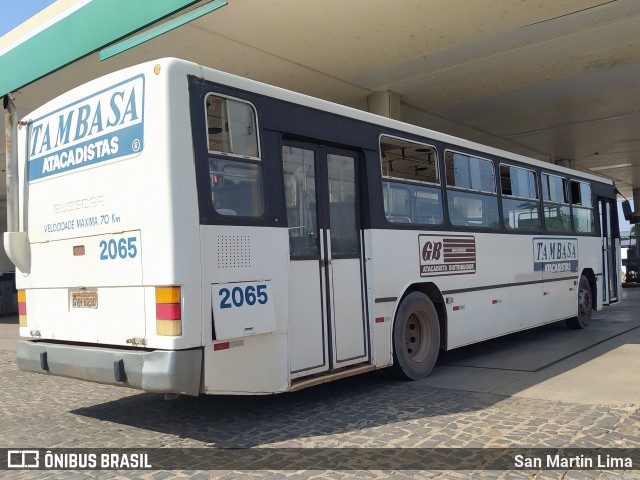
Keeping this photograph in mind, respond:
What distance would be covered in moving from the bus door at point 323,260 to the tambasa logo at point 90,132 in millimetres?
1440

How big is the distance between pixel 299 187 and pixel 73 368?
267 centimetres

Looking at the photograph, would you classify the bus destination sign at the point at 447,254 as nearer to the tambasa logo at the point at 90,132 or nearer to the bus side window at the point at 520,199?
the bus side window at the point at 520,199

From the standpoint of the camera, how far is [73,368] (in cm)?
520

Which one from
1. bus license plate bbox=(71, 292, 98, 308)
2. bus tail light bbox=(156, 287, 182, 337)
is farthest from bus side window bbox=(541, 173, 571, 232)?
bus license plate bbox=(71, 292, 98, 308)

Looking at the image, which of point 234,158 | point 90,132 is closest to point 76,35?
point 90,132

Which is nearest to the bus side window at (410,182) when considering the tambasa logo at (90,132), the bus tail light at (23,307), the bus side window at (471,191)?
the bus side window at (471,191)

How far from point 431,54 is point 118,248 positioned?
788cm

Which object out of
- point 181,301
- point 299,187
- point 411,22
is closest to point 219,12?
point 411,22

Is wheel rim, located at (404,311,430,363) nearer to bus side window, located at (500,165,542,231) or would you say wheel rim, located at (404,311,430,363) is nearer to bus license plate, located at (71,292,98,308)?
bus side window, located at (500,165,542,231)

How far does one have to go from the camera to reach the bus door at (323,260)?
18.5ft

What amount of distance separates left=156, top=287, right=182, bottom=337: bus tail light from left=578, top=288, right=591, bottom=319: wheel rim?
921cm

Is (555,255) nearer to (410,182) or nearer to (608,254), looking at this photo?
(608,254)

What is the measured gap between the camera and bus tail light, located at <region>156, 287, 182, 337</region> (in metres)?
4.56

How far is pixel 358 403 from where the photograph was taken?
6.14 m
